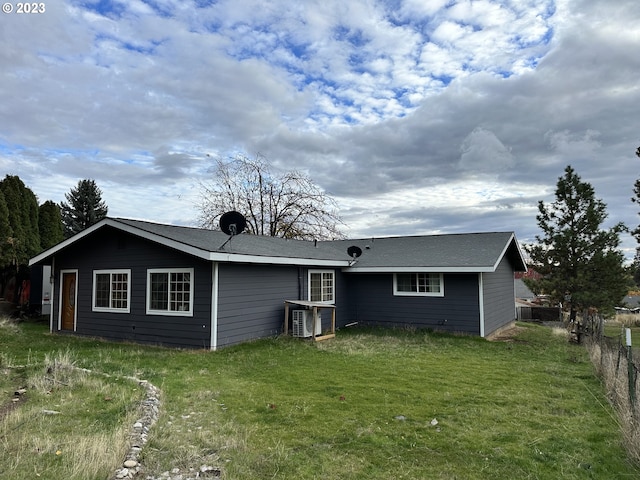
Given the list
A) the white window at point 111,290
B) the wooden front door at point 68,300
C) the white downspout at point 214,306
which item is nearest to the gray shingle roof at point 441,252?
the white downspout at point 214,306

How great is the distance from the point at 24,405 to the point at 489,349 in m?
9.69

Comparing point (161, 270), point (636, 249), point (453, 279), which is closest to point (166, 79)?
point (161, 270)

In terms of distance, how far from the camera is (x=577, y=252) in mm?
17516

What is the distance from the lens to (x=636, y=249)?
19781 mm

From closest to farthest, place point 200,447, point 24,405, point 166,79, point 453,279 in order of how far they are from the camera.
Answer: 1. point 200,447
2. point 24,405
3. point 166,79
4. point 453,279

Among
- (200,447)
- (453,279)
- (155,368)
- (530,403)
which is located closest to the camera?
(200,447)

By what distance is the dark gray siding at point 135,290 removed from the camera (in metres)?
9.70

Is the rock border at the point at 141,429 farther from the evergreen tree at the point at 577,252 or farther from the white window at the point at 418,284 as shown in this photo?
the evergreen tree at the point at 577,252

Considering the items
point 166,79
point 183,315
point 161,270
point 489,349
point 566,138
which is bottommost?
point 489,349

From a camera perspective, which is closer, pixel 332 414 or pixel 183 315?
pixel 332 414

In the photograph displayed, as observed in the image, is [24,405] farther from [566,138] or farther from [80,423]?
[566,138]

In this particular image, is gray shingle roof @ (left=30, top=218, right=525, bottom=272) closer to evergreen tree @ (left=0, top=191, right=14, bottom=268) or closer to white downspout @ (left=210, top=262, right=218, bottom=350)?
white downspout @ (left=210, top=262, right=218, bottom=350)

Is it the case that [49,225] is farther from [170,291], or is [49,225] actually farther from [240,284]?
[240,284]

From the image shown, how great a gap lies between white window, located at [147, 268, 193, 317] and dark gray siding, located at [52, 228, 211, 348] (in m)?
0.13
